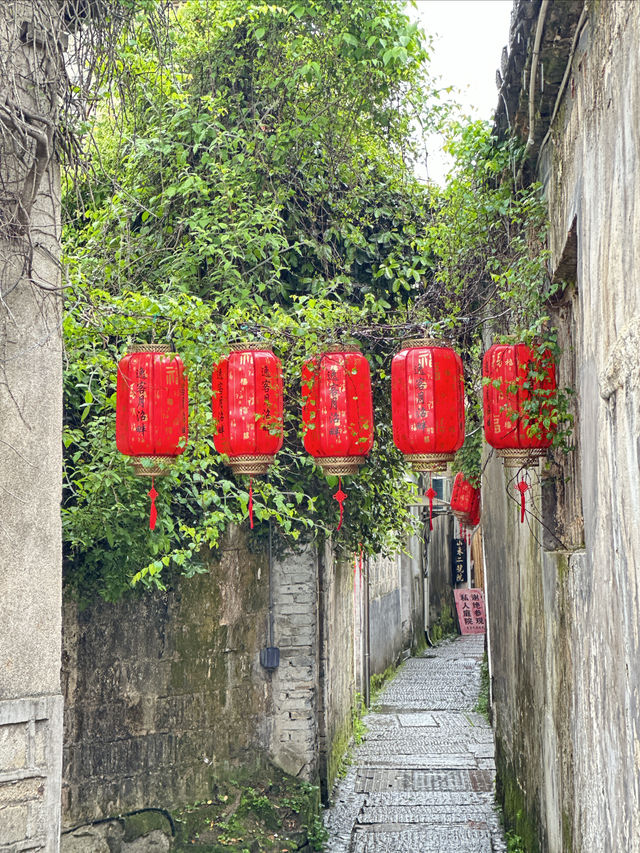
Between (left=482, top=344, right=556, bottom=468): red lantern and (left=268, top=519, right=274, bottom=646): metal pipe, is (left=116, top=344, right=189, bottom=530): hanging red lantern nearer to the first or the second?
(left=482, top=344, right=556, bottom=468): red lantern

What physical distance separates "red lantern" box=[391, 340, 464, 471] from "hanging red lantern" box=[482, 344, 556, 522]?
14.2 inches

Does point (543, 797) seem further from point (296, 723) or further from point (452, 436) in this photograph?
point (296, 723)

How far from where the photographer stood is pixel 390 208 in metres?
9.88

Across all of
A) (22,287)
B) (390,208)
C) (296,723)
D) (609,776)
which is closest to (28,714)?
(22,287)

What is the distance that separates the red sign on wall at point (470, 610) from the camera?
29.9 m

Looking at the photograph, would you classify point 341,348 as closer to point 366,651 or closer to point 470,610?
point 366,651

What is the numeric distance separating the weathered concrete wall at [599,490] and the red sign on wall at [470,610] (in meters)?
23.7

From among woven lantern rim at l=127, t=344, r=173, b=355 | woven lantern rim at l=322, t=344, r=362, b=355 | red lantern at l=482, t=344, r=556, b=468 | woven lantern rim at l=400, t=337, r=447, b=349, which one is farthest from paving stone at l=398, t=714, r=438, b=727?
woven lantern rim at l=127, t=344, r=173, b=355

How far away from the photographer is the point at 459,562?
33.1 metres

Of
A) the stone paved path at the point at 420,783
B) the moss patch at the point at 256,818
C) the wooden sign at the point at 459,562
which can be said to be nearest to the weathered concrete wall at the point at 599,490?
the stone paved path at the point at 420,783

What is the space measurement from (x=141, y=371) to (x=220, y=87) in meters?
4.64

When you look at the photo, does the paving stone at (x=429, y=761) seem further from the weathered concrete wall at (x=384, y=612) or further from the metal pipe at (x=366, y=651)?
the weathered concrete wall at (x=384, y=612)

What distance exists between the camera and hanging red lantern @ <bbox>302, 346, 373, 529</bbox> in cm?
641

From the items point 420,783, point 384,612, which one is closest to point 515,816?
point 420,783
